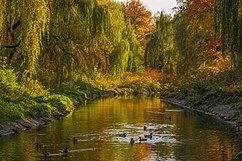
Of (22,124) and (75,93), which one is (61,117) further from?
(75,93)

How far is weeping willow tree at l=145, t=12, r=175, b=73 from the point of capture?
58.9 metres

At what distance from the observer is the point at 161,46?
59875mm

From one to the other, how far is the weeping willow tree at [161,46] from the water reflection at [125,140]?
31525 millimetres

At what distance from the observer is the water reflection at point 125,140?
627 inches

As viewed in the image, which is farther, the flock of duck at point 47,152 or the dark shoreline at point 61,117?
the dark shoreline at point 61,117

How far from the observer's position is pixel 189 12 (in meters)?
34.5

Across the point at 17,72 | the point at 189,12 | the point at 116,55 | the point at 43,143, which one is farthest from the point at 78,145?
the point at 116,55

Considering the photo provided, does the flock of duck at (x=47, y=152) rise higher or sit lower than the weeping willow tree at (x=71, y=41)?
lower

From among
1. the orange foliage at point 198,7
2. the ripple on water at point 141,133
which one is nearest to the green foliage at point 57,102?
the ripple on water at point 141,133

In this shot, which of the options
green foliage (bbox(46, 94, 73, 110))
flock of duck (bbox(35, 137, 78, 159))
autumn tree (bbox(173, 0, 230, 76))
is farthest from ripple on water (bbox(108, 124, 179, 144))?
autumn tree (bbox(173, 0, 230, 76))

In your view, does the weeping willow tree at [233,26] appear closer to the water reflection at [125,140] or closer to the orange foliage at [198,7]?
the water reflection at [125,140]

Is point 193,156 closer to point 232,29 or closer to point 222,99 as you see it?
point 232,29

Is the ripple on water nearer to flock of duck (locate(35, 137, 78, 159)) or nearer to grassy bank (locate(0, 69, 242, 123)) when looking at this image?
flock of duck (locate(35, 137, 78, 159))

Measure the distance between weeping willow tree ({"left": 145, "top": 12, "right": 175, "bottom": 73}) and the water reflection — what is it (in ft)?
103
